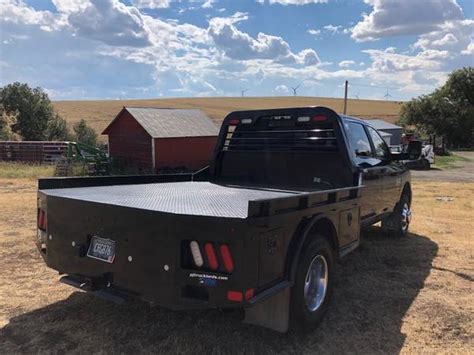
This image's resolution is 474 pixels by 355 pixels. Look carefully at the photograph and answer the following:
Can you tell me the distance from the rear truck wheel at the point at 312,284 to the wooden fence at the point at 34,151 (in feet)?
81.3

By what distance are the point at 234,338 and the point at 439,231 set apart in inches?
242

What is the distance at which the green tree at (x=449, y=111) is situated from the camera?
54375 millimetres

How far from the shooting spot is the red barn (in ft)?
84.8

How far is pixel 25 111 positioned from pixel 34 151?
11272 mm

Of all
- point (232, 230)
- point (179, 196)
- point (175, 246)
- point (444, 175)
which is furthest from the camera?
point (444, 175)

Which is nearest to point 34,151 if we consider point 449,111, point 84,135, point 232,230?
point 84,135

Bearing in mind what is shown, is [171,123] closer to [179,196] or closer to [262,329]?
[179,196]

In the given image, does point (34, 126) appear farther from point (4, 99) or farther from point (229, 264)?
point (229, 264)

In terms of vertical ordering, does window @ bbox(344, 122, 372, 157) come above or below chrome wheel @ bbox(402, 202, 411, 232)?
above

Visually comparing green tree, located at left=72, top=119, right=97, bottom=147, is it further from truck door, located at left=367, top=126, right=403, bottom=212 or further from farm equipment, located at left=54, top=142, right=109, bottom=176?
truck door, located at left=367, top=126, right=403, bottom=212

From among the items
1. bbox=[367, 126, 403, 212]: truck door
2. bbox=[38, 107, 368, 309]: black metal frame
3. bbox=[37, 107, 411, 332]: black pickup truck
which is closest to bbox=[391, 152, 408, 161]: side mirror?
bbox=[367, 126, 403, 212]: truck door

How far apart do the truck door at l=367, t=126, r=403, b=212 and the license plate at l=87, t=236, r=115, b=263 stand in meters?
4.19

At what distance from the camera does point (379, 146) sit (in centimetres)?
698

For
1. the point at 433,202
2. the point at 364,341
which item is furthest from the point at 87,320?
the point at 433,202
